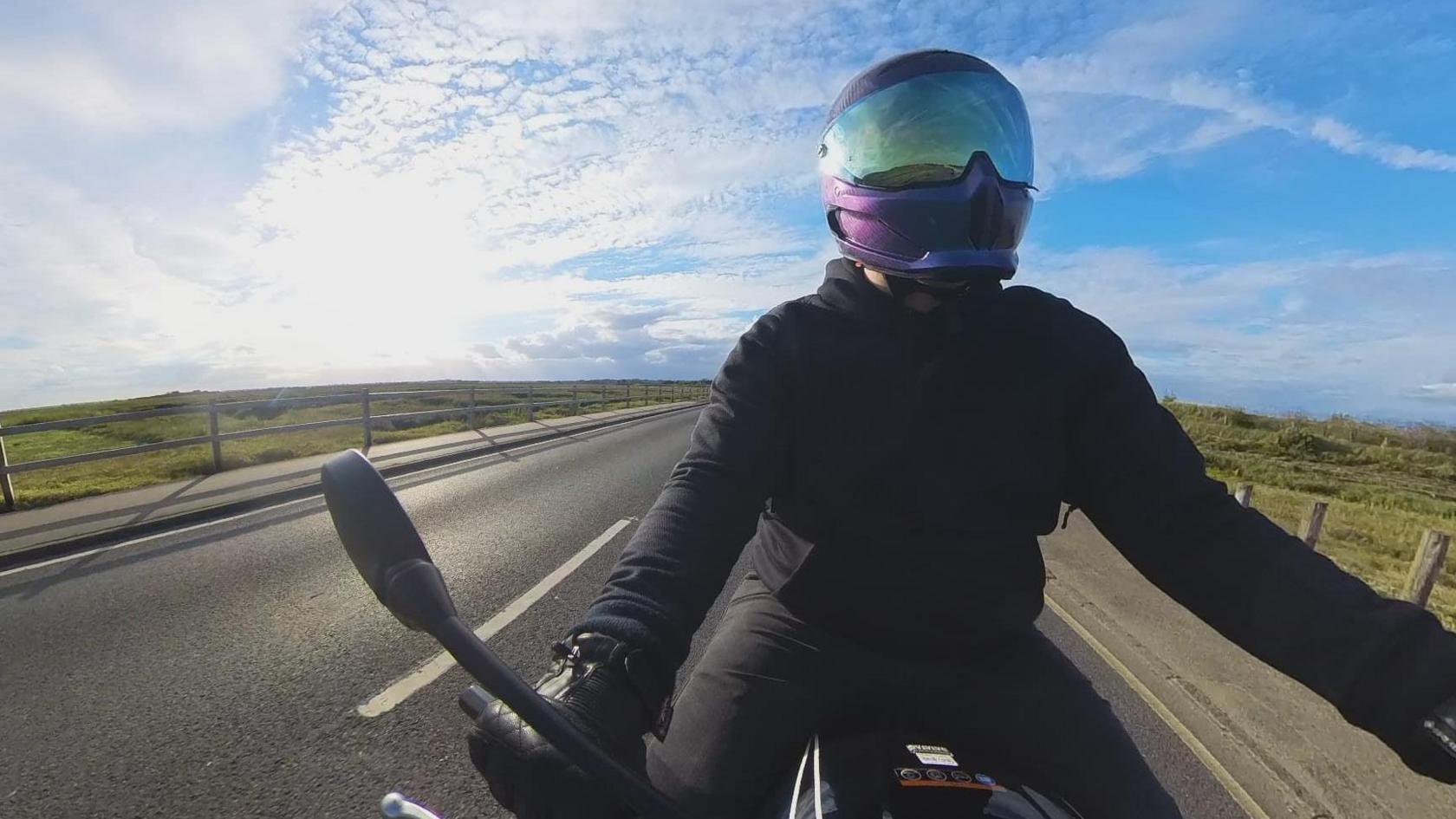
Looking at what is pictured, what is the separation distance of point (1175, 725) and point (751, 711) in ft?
10.7

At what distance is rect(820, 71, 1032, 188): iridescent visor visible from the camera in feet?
5.45

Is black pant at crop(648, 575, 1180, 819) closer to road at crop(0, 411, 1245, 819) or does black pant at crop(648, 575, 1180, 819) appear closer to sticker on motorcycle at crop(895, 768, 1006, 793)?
sticker on motorcycle at crop(895, 768, 1006, 793)

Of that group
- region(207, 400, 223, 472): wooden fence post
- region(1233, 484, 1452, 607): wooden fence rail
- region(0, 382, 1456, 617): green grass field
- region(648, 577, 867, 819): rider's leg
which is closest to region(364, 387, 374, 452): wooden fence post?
region(0, 382, 1456, 617): green grass field

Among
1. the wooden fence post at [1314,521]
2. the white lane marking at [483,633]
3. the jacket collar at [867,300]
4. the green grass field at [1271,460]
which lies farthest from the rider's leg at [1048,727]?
the green grass field at [1271,460]

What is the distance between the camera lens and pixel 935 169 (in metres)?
1.65

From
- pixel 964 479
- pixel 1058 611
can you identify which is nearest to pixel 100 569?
pixel 964 479

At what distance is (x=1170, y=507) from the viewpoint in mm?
1506

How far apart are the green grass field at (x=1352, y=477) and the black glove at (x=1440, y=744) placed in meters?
6.56

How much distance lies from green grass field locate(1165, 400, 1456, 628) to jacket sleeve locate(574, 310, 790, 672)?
279 inches

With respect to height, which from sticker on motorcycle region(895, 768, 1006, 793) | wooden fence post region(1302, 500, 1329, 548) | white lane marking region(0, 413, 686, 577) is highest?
sticker on motorcycle region(895, 768, 1006, 793)

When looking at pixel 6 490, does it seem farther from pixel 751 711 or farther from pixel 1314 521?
pixel 1314 521

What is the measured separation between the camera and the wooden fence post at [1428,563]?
5.50 m

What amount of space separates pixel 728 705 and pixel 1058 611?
4.70 metres

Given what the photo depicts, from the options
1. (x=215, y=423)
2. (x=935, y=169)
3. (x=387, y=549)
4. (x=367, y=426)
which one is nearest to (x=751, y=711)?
(x=387, y=549)
